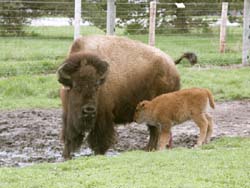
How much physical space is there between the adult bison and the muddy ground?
1.82 ft

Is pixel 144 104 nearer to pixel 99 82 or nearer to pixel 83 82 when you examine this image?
pixel 99 82

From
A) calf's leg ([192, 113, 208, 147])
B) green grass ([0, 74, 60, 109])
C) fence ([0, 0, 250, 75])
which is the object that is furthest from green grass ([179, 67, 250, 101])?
calf's leg ([192, 113, 208, 147])

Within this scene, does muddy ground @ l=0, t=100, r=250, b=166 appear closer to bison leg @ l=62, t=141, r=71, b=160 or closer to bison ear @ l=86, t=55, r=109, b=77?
bison leg @ l=62, t=141, r=71, b=160

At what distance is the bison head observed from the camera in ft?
31.8

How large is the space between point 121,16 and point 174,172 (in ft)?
67.8

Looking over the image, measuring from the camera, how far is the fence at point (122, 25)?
24203 mm

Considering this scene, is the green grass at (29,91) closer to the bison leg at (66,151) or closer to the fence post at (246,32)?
the bison leg at (66,151)

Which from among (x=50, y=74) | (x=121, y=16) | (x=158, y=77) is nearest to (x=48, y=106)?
(x=50, y=74)

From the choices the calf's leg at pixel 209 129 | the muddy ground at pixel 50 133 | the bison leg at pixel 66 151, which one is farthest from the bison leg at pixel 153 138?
the bison leg at pixel 66 151

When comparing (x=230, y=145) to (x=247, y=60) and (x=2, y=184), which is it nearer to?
(x=2, y=184)

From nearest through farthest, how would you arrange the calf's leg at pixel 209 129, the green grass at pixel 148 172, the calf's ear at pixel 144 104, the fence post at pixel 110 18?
the green grass at pixel 148 172, the calf's ear at pixel 144 104, the calf's leg at pixel 209 129, the fence post at pixel 110 18

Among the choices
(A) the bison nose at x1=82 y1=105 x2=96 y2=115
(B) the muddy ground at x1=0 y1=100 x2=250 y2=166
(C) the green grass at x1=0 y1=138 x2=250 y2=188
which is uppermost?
(A) the bison nose at x1=82 y1=105 x2=96 y2=115

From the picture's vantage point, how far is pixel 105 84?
10.5 m

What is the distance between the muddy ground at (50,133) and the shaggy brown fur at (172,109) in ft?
2.36
